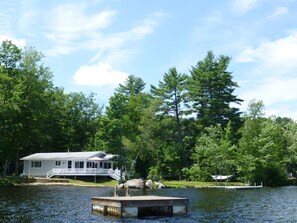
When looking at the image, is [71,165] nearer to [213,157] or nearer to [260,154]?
[213,157]

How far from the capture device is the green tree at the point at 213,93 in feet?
236

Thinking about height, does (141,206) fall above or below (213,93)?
below

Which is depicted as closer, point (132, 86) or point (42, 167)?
point (42, 167)

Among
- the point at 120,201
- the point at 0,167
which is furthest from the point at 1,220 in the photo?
the point at 0,167

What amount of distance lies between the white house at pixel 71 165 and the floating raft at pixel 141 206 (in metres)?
36.1

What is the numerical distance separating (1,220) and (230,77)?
57.9m

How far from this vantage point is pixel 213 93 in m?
72.9

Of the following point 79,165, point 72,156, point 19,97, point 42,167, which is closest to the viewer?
point 19,97

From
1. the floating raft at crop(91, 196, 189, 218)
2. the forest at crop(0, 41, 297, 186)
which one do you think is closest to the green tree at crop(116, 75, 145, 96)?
the forest at crop(0, 41, 297, 186)

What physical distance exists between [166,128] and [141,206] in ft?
153

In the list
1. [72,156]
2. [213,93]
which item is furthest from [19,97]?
[213,93]

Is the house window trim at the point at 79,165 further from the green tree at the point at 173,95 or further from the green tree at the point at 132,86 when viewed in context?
the green tree at the point at 132,86

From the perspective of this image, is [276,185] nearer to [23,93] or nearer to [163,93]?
[163,93]

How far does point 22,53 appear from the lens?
61.4 m
